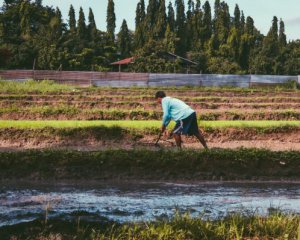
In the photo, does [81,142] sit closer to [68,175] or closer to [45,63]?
[68,175]

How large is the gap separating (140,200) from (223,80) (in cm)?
3250

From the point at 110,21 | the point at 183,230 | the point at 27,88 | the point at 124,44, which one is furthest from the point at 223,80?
the point at 110,21

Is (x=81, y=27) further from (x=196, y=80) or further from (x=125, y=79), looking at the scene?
(x=196, y=80)

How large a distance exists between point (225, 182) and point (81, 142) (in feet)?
17.0

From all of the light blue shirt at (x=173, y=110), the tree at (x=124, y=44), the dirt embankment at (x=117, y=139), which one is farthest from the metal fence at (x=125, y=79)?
the light blue shirt at (x=173, y=110)

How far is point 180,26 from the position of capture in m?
70.9

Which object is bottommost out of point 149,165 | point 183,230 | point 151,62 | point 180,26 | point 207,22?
point 149,165

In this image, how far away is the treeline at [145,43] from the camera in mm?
45812

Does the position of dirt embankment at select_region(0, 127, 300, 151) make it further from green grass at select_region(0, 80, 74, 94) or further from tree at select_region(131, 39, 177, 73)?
tree at select_region(131, 39, 177, 73)

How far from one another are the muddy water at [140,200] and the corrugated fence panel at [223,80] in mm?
29821

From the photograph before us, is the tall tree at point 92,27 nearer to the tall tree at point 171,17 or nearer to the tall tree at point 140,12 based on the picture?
the tall tree at point 140,12

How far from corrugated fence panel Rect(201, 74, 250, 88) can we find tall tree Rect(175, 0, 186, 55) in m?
22.3

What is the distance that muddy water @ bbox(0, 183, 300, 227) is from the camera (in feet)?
21.2

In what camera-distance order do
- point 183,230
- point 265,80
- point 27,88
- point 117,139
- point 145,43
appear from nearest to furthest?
point 183,230 < point 117,139 < point 27,88 < point 265,80 < point 145,43
